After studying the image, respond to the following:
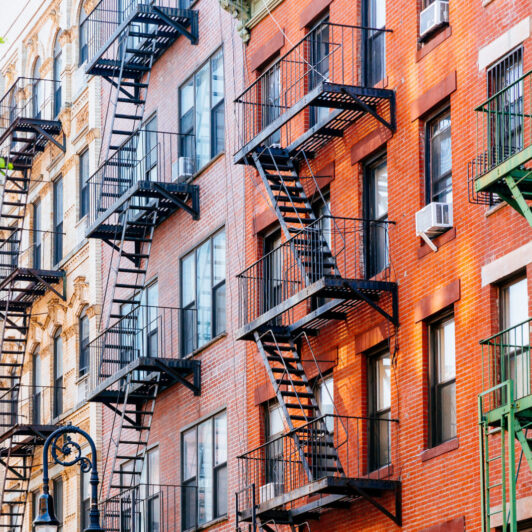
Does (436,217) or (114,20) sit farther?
(114,20)

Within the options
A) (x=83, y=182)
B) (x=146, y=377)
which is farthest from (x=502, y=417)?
(x=83, y=182)

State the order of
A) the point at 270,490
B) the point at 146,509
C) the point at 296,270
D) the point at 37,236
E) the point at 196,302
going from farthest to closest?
the point at 37,236
the point at 146,509
the point at 196,302
the point at 296,270
the point at 270,490

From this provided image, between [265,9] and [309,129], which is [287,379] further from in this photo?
[265,9]

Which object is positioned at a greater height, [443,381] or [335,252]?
[335,252]

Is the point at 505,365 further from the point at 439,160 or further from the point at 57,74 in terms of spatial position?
the point at 57,74

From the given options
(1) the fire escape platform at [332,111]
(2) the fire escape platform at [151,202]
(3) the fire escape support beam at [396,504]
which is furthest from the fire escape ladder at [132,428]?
(3) the fire escape support beam at [396,504]

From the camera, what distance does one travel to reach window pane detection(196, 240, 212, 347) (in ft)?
115

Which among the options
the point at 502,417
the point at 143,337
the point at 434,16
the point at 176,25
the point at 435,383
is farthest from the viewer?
the point at 143,337

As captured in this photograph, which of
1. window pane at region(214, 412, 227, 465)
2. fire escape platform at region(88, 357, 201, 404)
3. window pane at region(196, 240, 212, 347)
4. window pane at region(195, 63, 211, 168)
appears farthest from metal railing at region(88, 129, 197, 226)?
window pane at region(214, 412, 227, 465)

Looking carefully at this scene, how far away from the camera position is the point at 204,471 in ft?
113

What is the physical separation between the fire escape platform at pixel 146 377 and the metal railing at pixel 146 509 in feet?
6.99

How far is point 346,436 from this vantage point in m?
28.0

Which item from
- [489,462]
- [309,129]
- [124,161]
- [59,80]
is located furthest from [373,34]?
[59,80]

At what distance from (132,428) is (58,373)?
9.18m
